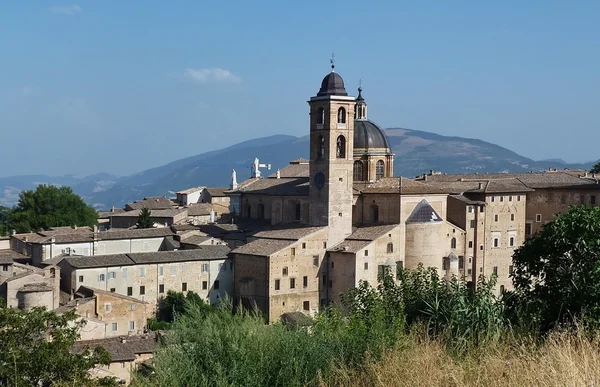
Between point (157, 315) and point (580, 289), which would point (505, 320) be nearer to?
point (580, 289)

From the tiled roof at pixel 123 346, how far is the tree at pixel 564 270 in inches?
542

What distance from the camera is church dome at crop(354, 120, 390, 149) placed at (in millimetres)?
45500

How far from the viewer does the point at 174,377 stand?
11945mm

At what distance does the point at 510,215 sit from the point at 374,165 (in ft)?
28.8

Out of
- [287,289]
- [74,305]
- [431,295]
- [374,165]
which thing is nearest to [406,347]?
[431,295]

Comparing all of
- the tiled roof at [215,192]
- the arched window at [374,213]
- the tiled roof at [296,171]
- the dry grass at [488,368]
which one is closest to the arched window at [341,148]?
the arched window at [374,213]

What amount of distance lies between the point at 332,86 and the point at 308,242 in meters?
8.10

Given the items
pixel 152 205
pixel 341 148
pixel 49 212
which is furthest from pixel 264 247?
pixel 49 212

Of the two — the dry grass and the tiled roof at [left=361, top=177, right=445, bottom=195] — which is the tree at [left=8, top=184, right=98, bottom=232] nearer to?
the tiled roof at [left=361, top=177, right=445, bottom=195]

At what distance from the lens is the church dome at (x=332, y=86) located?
41281mm

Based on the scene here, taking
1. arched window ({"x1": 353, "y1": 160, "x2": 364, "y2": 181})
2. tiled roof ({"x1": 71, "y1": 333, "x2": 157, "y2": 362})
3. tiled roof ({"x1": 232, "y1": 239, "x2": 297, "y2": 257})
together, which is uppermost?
arched window ({"x1": 353, "y1": 160, "x2": 364, "y2": 181})

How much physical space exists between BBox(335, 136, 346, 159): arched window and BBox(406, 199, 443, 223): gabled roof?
175 inches

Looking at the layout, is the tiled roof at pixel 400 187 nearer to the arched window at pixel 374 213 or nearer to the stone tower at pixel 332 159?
the arched window at pixel 374 213

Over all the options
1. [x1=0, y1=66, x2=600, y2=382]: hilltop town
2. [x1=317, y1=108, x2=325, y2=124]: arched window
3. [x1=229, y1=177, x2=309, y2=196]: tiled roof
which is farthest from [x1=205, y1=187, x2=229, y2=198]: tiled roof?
[x1=317, y1=108, x2=325, y2=124]: arched window
